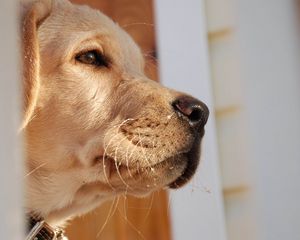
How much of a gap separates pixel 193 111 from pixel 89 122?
1.12 feet

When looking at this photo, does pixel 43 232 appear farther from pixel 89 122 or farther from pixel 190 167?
pixel 190 167

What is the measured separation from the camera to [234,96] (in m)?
1.72

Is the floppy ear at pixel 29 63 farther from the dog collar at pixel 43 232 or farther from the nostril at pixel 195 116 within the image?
the nostril at pixel 195 116

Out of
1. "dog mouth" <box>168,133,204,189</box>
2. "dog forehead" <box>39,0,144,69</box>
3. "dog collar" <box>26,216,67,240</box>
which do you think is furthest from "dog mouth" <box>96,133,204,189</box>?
"dog forehead" <box>39,0,144,69</box>

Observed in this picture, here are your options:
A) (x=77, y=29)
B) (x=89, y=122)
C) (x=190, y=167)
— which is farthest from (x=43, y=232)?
(x=77, y=29)

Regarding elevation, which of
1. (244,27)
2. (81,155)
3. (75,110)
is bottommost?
(81,155)

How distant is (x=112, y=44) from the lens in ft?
7.02

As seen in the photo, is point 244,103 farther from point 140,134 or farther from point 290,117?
point 140,134

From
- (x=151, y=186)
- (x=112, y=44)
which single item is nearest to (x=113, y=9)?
(x=112, y=44)

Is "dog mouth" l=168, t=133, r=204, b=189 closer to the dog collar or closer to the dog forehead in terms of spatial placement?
the dog collar

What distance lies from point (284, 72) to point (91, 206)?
39.3 inches

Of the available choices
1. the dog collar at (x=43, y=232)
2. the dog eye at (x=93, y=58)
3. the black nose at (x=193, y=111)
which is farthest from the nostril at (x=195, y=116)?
the dog collar at (x=43, y=232)

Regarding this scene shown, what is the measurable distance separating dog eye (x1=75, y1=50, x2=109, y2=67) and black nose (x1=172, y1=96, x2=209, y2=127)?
358 millimetres

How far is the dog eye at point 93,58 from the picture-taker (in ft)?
6.61
